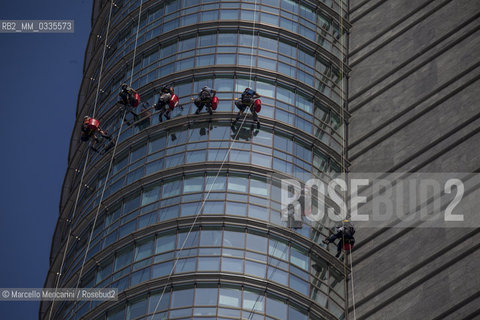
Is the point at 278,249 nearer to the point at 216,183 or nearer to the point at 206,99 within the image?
the point at 216,183

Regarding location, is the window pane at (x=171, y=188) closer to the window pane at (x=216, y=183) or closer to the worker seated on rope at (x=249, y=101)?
the window pane at (x=216, y=183)

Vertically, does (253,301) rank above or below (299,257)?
below

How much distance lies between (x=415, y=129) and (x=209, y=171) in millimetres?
12589

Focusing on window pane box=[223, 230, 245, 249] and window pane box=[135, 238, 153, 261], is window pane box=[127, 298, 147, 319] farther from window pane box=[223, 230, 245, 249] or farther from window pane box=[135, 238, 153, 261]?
window pane box=[223, 230, 245, 249]

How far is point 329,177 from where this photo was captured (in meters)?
64.4

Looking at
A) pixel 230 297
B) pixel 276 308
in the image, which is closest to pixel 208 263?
pixel 230 297

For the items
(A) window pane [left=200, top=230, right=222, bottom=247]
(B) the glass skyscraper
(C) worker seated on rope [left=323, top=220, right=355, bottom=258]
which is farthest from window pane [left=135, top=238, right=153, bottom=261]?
(C) worker seated on rope [left=323, top=220, right=355, bottom=258]

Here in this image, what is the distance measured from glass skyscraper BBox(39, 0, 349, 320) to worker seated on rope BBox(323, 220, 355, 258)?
885 millimetres

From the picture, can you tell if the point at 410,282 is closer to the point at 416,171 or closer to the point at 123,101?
the point at 416,171

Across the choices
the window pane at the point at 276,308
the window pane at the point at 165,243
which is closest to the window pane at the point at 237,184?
the window pane at the point at 165,243

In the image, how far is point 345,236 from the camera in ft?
196

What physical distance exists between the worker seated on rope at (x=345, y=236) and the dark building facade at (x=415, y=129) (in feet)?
7.87

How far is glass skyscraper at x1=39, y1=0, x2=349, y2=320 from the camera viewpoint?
5731 cm

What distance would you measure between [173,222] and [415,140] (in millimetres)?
15060
